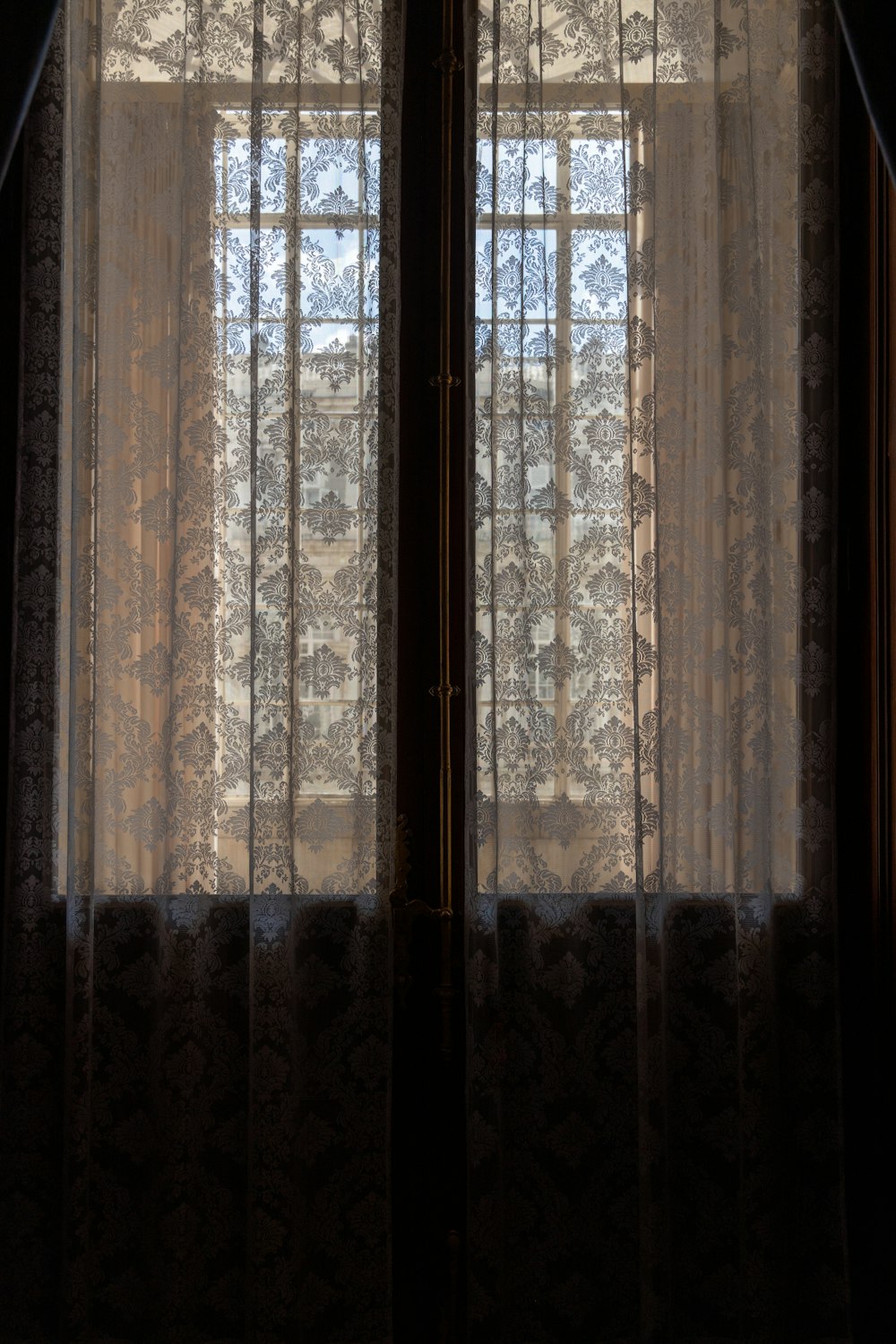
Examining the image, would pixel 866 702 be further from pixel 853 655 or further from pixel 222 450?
pixel 222 450

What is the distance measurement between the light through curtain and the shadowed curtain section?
239mm

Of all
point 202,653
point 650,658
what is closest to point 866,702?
point 650,658

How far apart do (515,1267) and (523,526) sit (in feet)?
4.65

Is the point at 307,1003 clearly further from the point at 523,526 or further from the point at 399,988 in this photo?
the point at 523,526

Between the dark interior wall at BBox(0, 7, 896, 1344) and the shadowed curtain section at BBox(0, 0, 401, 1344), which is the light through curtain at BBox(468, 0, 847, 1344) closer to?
the dark interior wall at BBox(0, 7, 896, 1344)

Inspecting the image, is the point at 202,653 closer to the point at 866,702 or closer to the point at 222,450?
the point at 222,450

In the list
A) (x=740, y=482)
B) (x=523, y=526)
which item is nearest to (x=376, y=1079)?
(x=523, y=526)

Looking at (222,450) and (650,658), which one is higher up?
(222,450)

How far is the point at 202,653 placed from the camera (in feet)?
6.77

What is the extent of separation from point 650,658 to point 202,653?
0.87 metres

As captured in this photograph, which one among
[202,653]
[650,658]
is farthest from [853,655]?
[202,653]

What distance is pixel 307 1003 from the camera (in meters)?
2.05

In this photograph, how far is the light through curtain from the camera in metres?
2.05

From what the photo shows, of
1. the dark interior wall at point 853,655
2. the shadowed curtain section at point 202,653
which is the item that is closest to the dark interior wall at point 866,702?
the dark interior wall at point 853,655
